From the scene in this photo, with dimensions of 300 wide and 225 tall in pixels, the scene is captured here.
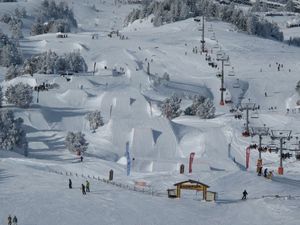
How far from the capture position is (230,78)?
89.6 metres

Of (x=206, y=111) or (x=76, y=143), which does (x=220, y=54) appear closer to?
(x=206, y=111)

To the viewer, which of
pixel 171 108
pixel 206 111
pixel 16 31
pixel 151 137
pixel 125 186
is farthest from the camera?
pixel 16 31

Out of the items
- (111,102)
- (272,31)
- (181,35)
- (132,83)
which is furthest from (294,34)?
(111,102)

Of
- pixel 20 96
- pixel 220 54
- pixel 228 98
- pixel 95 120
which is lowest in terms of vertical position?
pixel 228 98

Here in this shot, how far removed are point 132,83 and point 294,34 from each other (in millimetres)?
61960

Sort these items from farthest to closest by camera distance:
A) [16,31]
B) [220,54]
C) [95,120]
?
1. [16,31]
2. [220,54]
3. [95,120]

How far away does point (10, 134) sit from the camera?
5616 centimetres

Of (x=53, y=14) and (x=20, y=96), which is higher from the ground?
(x=53, y=14)

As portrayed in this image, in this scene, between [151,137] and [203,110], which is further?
[203,110]

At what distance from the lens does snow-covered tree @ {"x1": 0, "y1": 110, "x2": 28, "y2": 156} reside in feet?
184

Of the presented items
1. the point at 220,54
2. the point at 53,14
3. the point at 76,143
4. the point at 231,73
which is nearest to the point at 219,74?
the point at 231,73

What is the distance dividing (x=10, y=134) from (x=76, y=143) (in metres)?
5.25

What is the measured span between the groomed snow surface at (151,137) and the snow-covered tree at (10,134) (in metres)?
1.10

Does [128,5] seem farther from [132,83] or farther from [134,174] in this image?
[134,174]
